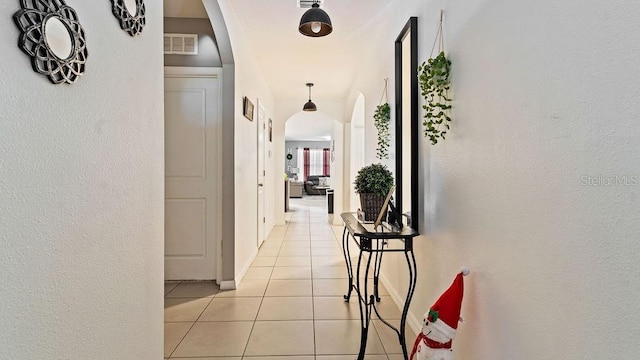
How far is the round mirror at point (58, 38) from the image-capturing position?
76 cm

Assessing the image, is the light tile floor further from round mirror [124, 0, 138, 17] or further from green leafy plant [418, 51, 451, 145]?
round mirror [124, 0, 138, 17]

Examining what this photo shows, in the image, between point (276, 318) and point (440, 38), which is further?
point (276, 318)

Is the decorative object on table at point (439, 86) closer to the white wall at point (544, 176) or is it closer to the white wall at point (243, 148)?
the white wall at point (544, 176)

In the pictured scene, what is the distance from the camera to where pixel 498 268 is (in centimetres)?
119

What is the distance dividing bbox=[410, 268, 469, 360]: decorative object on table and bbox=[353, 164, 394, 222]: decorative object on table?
0.85 metres

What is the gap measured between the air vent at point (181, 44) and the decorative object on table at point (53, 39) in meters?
2.31

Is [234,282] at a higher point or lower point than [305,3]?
lower

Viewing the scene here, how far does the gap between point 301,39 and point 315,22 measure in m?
1.21

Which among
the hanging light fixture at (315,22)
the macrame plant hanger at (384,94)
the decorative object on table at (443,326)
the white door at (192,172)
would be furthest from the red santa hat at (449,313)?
the white door at (192,172)

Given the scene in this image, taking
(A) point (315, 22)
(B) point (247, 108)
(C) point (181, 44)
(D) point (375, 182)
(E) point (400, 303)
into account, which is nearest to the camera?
(D) point (375, 182)

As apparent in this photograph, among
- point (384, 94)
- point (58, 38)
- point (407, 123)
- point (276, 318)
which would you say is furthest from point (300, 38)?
point (58, 38)

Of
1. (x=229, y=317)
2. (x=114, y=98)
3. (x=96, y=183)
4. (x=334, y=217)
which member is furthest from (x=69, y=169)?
(x=334, y=217)

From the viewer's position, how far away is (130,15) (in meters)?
1.12

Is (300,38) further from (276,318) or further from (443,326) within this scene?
(443,326)
